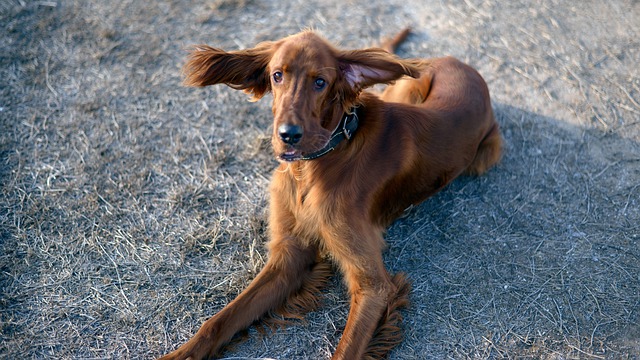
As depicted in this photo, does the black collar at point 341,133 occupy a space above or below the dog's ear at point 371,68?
below

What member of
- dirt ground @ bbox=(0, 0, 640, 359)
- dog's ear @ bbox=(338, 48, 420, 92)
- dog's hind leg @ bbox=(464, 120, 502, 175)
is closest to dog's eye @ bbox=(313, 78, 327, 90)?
dog's ear @ bbox=(338, 48, 420, 92)

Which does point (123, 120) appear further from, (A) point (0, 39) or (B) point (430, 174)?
(B) point (430, 174)

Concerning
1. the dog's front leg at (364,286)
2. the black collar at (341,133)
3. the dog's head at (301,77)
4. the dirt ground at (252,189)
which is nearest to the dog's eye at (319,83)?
the dog's head at (301,77)

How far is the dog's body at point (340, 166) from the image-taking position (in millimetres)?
2928

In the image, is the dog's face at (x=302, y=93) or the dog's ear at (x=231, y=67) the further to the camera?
the dog's ear at (x=231, y=67)

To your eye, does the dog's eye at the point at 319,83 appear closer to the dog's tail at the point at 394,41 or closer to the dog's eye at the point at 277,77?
the dog's eye at the point at 277,77

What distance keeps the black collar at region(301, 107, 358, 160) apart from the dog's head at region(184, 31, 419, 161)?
0.20ft

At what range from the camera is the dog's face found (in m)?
2.82

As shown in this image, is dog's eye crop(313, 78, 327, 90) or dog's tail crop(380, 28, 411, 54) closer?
dog's eye crop(313, 78, 327, 90)

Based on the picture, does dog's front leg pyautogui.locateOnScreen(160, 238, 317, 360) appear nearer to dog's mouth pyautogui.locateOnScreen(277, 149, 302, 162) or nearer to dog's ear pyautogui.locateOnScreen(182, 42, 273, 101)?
dog's mouth pyautogui.locateOnScreen(277, 149, 302, 162)

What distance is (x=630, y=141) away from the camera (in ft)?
14.0

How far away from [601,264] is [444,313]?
111 centimetres

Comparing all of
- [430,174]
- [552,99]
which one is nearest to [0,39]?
[430,174]

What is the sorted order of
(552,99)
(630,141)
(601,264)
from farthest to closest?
(552,99) → (630,141) → (601,264)
